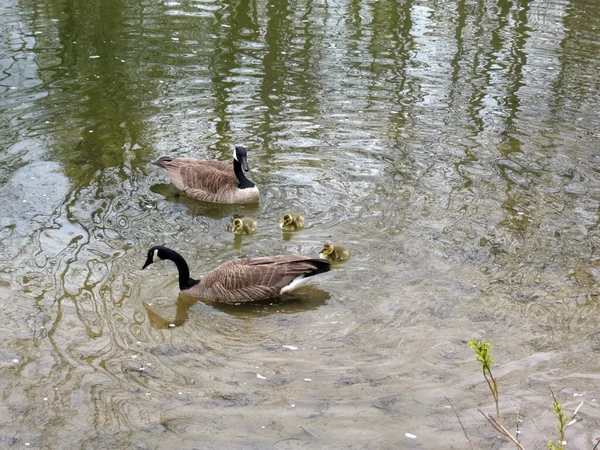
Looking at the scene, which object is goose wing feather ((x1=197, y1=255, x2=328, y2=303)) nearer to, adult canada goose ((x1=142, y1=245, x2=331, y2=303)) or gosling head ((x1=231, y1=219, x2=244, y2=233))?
adult canada goose ((x1=142, y1=245, x2=331, y2=303))

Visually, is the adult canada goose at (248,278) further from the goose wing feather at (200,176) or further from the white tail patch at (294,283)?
the goose wing feather at (200,176)

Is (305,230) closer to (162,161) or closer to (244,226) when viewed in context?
(244,226)

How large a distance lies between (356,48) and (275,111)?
4.62m

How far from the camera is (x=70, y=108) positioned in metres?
15.0

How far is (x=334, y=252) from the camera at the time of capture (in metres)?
9.89

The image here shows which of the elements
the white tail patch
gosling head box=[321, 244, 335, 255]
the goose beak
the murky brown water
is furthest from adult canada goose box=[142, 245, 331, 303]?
the goose beak

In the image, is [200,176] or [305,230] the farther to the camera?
[200,176]

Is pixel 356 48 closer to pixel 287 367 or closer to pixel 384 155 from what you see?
pixel 384 155

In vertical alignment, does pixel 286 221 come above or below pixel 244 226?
above

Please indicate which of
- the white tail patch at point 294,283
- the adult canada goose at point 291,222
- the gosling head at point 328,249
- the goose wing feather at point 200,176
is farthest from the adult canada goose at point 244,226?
the white tail patch at point 294,283

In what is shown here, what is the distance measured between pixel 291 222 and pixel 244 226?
0.63 meters

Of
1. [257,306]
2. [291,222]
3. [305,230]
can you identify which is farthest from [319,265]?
[305,230]

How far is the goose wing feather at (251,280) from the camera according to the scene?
9047 mm

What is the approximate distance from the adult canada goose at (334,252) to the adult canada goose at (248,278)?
0.64 metres
